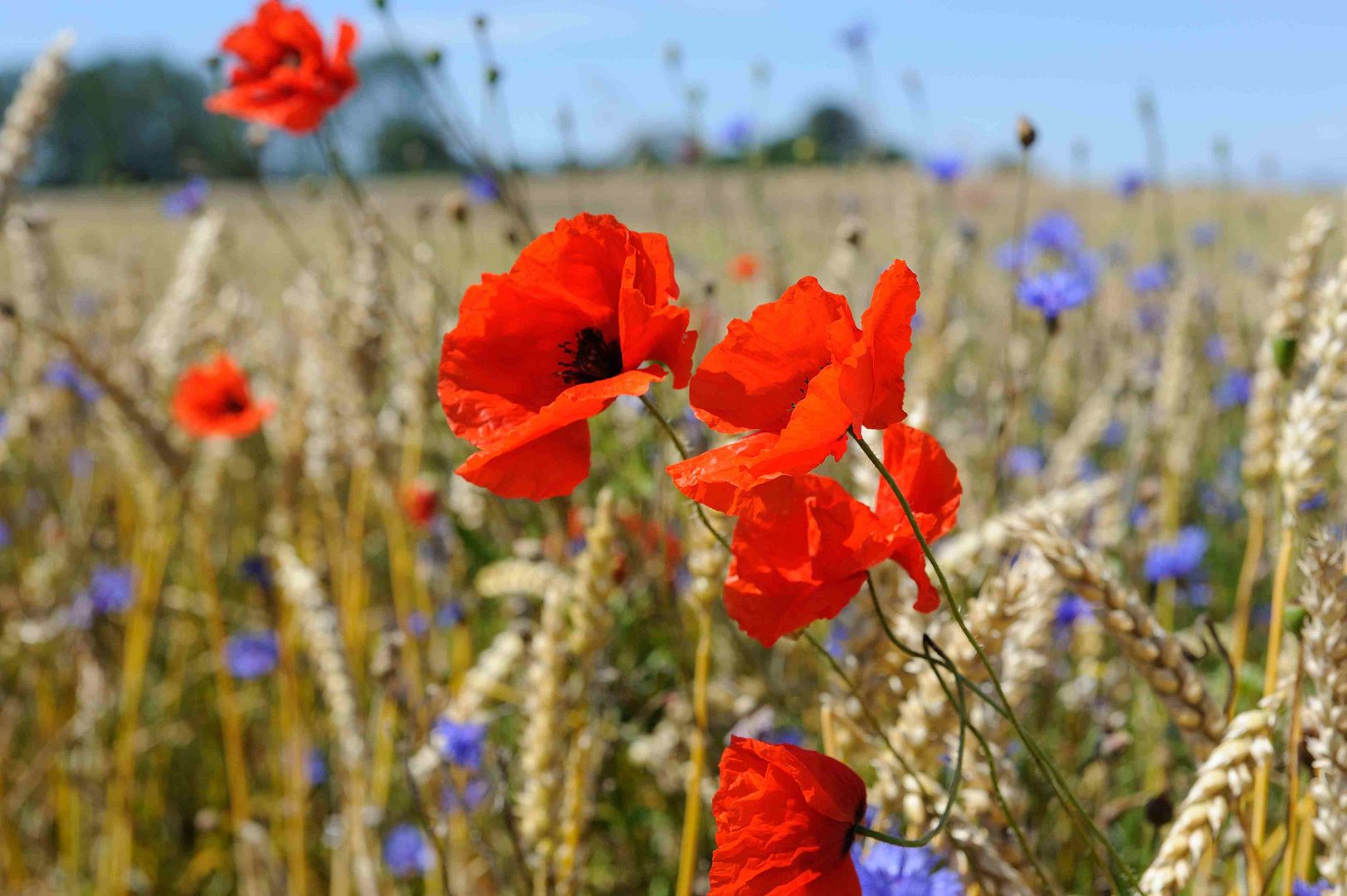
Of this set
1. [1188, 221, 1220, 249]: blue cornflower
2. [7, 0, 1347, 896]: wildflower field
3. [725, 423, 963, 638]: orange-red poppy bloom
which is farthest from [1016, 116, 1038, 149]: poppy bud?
[1188, 221, 1220, 249]: blue cornflower

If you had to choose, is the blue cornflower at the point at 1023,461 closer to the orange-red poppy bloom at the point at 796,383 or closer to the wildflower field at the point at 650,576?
the wildflower field at the point at 650,576

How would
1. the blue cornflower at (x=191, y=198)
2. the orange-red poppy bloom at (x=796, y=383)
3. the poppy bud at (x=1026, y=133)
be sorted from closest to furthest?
the orange-red poppy bloom at (x=796, y=383) < the poppy bud at (x=1026, y=133) < the blue cornflower at (x=191, y=198)

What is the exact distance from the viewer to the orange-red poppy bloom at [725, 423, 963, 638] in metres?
0.61

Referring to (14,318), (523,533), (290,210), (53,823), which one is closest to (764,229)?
(523,533)

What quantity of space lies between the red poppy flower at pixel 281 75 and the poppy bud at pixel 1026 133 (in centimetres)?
81

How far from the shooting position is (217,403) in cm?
204

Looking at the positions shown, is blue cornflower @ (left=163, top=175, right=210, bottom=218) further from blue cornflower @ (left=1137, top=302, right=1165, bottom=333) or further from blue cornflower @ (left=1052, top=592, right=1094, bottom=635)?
blue cornflower @ (left=1137, top=302, right=1165, bottom=333)

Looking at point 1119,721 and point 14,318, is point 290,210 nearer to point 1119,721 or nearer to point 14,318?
point 14,318

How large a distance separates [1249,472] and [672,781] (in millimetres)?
723

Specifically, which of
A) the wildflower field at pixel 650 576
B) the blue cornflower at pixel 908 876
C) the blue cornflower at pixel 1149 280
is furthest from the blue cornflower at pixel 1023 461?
the blue cornflower at pixel 908 876

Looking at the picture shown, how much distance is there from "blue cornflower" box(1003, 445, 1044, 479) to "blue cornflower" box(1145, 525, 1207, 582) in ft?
1.43

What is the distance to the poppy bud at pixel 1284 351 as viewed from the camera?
0.91m

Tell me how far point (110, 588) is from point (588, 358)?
1.82 m

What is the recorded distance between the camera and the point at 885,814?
2.55 ft
